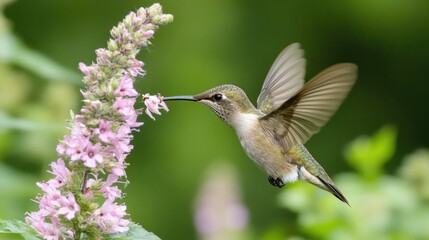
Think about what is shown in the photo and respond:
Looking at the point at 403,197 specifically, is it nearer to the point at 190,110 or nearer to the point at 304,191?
the point at 304,191

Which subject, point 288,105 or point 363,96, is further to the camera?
point 363,96

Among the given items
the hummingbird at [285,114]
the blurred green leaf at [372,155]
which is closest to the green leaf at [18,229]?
the hummingbird at [285,114]

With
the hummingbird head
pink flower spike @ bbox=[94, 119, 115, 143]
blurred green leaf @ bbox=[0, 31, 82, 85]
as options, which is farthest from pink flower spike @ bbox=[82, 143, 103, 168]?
blurred green leaf @ bbox=[0, 31, 82, 85]

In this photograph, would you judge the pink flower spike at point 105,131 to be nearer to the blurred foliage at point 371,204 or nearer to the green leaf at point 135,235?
the green leaf at point 135,235

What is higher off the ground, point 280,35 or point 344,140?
point 280,35

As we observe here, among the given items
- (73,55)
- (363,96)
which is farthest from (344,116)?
(73,55)

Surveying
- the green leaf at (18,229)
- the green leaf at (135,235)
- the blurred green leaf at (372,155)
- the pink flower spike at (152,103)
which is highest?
the blurred green leaf at (372,155)
